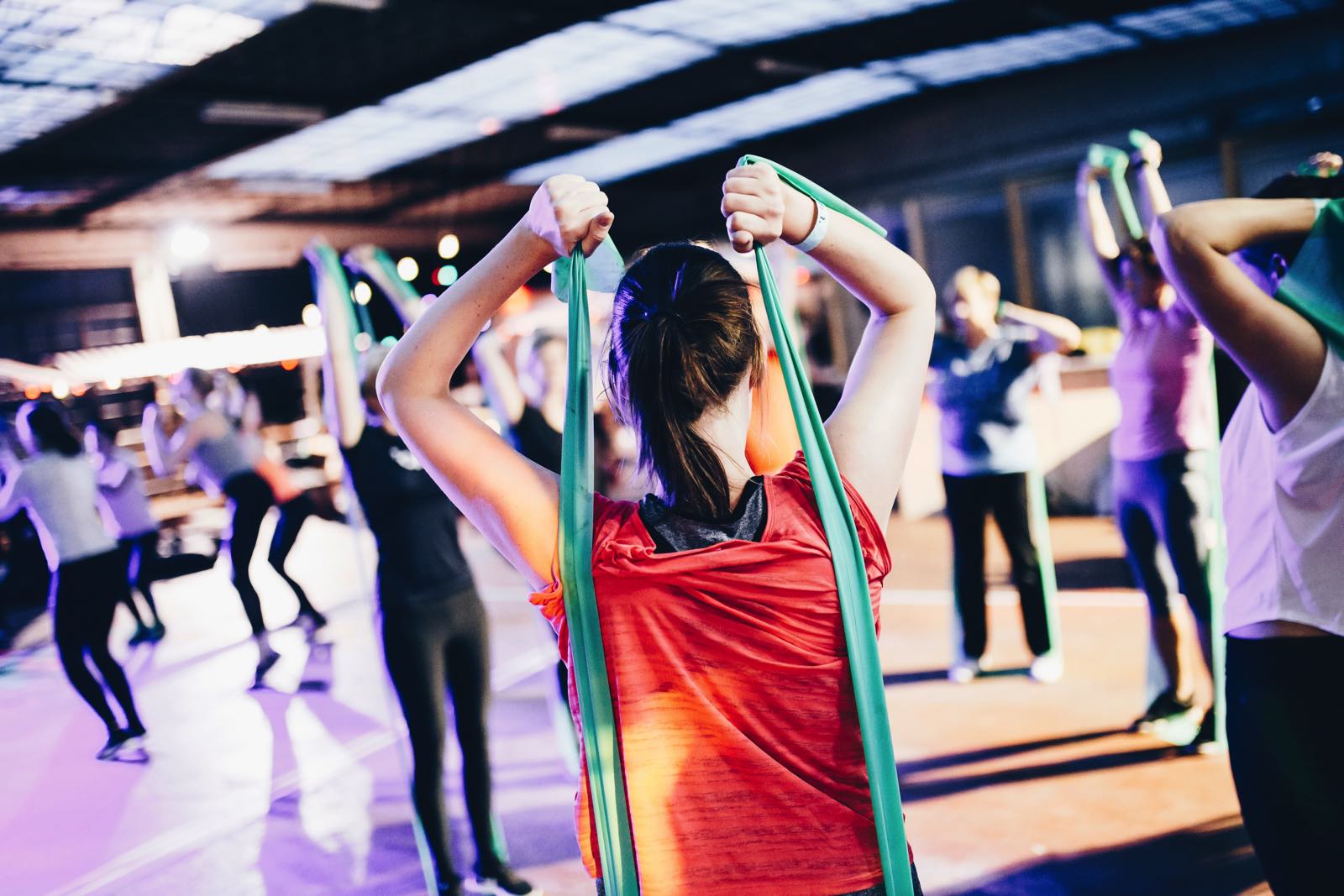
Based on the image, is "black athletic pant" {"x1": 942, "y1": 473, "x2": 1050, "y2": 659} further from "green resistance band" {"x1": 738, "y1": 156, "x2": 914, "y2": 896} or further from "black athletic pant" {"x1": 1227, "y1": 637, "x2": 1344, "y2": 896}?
"green resistance band" {"x1": 738, "y1": 156, "x2": 914, "y2": 896}

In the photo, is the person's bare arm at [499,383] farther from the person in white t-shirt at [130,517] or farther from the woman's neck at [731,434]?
the woman's neck at [731,434]

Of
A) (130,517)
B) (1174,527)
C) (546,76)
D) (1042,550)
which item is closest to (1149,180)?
(1174,527)

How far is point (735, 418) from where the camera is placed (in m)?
0.92

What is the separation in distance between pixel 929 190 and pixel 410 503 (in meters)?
7.69

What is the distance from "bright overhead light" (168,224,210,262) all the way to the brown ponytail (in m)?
2.99

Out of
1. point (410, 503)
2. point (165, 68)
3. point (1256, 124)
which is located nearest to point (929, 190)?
point (1256, 124)

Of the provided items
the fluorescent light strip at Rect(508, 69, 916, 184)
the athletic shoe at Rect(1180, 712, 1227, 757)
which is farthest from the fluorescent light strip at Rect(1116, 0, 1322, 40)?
the athletic shoe at Rect(1180, 712, 1227, 757)

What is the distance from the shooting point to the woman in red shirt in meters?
0.83

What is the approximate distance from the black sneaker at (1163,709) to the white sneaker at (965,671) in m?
0.72

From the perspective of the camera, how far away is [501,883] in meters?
2.48

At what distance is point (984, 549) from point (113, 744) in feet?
10.5

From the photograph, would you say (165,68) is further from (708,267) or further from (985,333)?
(708,267)

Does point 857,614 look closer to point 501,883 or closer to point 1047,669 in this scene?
point 501,883

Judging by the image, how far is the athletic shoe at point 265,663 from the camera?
3396mm
